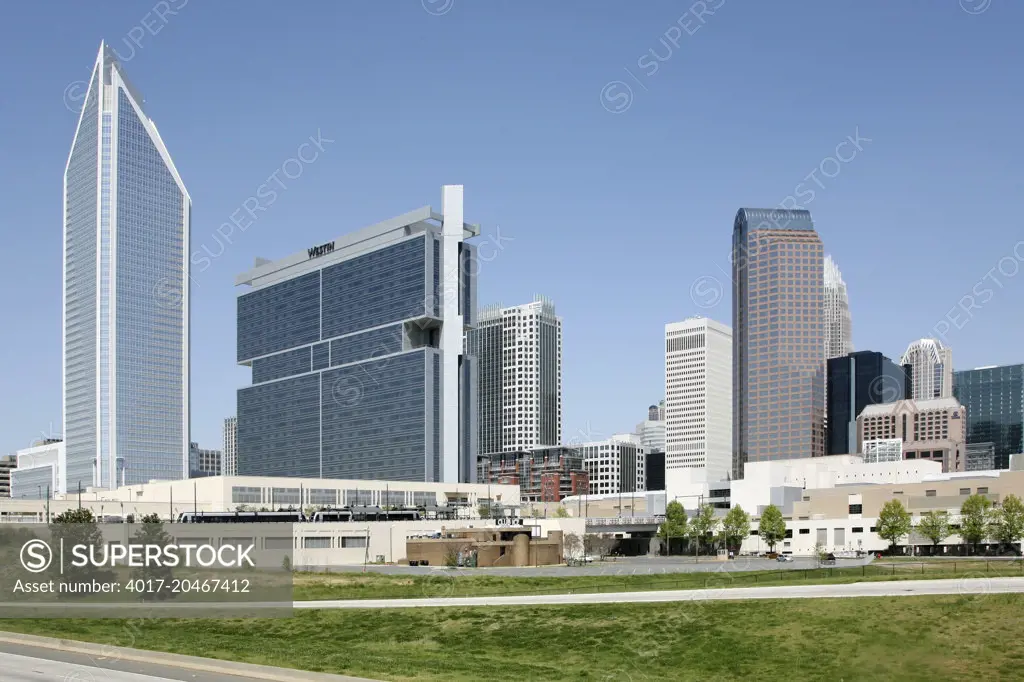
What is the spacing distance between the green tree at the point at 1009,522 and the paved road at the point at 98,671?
362 feet

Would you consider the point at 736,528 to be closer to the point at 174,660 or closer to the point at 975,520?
the point at 975,520

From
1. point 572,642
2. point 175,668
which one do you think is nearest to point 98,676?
point 175,668

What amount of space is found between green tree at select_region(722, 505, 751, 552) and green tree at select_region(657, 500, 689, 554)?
6.69 m

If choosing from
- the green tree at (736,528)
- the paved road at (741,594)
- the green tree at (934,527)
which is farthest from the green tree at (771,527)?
the paved road at (741,594)

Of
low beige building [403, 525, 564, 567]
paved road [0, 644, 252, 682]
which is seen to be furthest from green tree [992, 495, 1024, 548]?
paved road [0, 644, 252, 682]

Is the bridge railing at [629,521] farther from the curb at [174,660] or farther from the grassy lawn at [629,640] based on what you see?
the curb at [174,660]

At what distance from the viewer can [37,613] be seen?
66.0 metres

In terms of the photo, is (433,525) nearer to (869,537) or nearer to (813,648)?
(869,537)

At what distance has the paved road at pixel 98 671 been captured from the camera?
147 ft

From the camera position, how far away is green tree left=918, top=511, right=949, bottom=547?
139375 mm

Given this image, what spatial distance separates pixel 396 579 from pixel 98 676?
5430cm

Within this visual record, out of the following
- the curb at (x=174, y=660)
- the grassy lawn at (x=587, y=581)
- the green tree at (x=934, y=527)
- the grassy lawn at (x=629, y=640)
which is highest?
the curb at (x=174, y=660)

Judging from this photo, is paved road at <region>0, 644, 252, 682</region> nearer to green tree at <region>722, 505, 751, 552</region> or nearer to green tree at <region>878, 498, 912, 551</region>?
green tree at <region>878, 498, 912, 551</region>

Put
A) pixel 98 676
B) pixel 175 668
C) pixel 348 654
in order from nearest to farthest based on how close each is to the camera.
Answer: pixel 98 676, pixel 175 668, pixel 348 654
